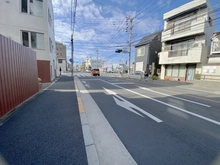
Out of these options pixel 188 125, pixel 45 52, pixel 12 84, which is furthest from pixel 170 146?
pixel 45 52

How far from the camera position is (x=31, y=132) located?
2.91 m

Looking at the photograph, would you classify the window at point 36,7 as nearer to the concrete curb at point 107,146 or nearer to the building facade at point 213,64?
the concrete curb at point 107,146

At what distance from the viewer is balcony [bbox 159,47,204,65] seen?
48.1ft

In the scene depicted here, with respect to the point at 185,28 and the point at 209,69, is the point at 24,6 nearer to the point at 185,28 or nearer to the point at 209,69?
the point at 185,28

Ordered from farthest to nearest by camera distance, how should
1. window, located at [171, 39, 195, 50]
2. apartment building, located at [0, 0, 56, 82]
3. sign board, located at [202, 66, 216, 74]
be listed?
window, located at [171, 39, 195, 50]
sign board, located at [202, 66, 216, 74]
apartment building, located at [0, 0, 56, 82]

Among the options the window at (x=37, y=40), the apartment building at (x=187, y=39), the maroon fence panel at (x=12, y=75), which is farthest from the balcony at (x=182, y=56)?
the maroon fence panel at (x=12, y=75)

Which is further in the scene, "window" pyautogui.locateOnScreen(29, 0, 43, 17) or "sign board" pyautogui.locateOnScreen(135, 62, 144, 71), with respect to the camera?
"sign board" pyautogui.locateOnScreen(135, 62, 144, 71)

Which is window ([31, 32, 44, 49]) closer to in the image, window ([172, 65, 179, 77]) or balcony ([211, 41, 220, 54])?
window ([172, 65, 179, 77])

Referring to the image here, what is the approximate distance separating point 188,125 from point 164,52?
1815 cm

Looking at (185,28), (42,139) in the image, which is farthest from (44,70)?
(185,28)

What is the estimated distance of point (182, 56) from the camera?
54.4 feet

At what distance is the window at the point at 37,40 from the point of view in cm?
1199

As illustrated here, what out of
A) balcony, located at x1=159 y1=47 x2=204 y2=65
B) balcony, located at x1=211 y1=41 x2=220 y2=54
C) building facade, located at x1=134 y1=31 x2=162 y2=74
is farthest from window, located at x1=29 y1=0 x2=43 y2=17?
balcony, located at x1=211 y1=41 x2=220 y2=54

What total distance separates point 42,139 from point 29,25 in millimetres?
13067
